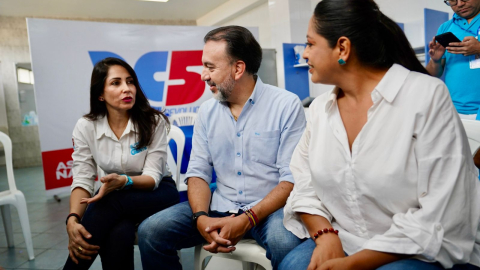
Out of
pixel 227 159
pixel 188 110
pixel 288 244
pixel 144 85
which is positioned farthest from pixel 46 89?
pixel 288 244

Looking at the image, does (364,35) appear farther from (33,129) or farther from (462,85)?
(33,129)

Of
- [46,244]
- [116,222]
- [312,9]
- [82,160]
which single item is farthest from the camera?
[312,9]

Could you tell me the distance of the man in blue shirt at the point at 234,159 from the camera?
133 cm

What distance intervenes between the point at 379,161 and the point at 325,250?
0.29 meters

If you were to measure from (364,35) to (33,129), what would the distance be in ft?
28.0

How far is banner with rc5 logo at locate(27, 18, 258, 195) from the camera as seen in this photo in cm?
415

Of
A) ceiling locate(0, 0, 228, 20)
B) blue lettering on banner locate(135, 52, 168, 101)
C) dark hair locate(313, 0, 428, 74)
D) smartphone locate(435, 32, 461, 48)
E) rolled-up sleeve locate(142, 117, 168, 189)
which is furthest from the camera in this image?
ceiling locate(0, 0, 228, 20)

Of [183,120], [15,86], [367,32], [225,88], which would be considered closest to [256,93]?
[225,88]

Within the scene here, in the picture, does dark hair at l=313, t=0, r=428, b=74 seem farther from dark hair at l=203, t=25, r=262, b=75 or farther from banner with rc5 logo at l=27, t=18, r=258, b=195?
banner with rc5 logo at l=27, t=18, r=258, b=195

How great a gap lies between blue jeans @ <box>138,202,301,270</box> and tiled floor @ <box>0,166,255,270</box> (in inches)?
18.7

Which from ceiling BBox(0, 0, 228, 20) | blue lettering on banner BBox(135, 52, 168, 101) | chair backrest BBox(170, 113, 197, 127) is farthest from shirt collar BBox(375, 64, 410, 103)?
ceiling BBox(0, 0, 228, 20)

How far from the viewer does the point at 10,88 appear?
7.63 metres

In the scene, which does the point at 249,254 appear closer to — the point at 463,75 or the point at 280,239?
the point at 280,239

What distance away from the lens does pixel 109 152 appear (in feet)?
5.78
